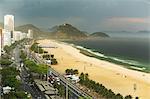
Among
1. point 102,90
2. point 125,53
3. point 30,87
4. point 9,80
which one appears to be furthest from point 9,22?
point 102,90

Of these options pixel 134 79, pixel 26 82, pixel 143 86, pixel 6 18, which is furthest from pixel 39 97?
pixel 6 18

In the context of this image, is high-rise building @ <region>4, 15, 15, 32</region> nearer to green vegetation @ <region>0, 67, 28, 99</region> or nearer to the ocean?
the ocean

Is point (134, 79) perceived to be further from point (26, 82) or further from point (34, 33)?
point (34, 33)

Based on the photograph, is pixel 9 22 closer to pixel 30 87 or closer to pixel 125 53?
pixel 125 53

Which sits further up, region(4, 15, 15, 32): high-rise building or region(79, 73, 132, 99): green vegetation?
region(4, 15, 15, 32): high-rise building

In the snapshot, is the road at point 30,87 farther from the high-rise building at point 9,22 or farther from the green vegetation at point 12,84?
the high-rise building at point 9,22

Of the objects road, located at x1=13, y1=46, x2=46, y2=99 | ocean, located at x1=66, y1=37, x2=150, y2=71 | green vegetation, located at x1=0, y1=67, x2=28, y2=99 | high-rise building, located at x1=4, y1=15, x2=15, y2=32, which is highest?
high-rise building, located at x1=4, y1=15, x2=15, y2=32

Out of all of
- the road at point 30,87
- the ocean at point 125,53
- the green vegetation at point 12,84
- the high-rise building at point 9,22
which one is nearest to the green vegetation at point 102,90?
the road at point 30,87

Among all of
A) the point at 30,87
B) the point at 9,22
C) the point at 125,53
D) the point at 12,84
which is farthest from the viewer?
the point at 9,22

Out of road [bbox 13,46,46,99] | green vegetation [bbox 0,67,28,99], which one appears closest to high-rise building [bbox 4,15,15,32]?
road [bbox 13,46,46,99]

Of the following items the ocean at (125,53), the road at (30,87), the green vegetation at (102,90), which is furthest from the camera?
the ocean at (125,53)

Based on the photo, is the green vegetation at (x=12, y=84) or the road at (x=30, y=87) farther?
the road at (x=30, y=87)
